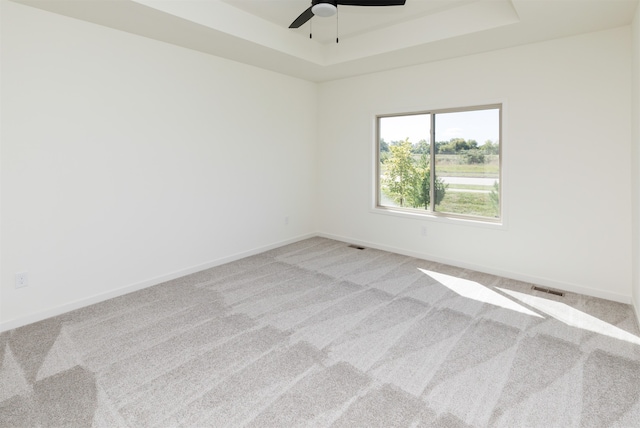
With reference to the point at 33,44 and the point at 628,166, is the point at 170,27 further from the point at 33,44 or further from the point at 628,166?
the point at 628,166

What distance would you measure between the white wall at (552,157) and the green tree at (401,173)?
18.0 inches

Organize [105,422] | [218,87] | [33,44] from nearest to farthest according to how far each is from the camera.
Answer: [105,422], [33,44], [218,87]

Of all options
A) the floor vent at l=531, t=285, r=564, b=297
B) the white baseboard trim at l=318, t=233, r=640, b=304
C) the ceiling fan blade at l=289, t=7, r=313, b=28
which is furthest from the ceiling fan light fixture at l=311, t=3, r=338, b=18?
the floor vent at l=531, t=285, r=564, b=297

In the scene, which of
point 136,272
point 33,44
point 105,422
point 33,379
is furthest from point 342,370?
point 33,44

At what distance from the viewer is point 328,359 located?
2.32m

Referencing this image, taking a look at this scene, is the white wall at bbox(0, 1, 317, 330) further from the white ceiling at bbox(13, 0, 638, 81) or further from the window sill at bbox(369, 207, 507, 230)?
the window sill at bbox(369, 207, 507, 230)

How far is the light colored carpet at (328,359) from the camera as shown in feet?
6.02

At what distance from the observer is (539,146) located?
354 cm

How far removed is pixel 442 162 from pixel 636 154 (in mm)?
1883

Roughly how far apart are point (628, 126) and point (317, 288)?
10.5ft

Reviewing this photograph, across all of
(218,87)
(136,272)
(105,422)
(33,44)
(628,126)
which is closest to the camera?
(105,422)

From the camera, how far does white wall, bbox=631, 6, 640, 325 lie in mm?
2676

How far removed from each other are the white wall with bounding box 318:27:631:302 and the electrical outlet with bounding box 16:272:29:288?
4060 millimetres

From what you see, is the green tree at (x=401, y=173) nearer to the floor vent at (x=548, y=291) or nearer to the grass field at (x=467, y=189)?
the grass field at (x=467, y=189)
